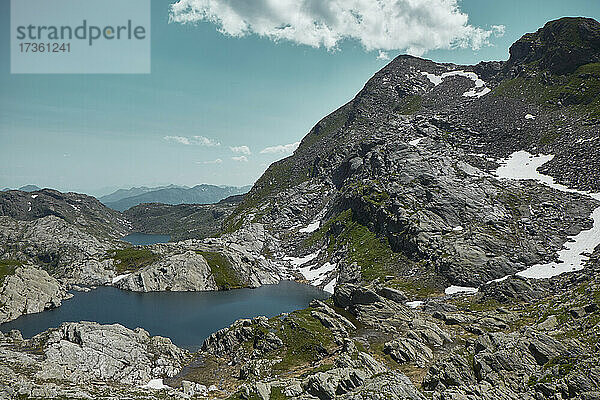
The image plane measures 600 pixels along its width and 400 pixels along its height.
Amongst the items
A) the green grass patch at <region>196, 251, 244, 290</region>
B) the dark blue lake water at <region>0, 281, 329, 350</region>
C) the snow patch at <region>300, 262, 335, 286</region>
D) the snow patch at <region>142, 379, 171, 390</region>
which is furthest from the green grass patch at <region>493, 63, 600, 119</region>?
the snow patch at <region>142, 379, 171, 390</region>

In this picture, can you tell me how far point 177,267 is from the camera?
151 metres

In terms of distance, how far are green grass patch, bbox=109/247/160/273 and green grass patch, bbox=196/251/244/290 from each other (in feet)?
113

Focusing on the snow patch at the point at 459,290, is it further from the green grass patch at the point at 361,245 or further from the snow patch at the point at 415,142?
the snow patch at the point at 415,142

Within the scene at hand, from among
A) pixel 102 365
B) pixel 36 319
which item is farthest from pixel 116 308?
pixel 102 365

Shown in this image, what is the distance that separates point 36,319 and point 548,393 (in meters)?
134

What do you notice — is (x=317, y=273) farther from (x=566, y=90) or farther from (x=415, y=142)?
(x=566, y=90)

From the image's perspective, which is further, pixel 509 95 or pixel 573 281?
pixel 509 95

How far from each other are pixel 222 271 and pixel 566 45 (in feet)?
685

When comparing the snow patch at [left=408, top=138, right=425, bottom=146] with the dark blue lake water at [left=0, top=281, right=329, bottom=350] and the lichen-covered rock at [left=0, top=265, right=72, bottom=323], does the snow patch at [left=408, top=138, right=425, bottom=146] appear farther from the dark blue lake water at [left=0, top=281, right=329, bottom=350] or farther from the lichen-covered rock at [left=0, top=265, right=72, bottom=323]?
the lichen-covered rock at [left=0, top=265, right=72, bottom=323]

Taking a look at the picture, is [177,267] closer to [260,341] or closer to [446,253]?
[260,341]

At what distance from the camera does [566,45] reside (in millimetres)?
168875

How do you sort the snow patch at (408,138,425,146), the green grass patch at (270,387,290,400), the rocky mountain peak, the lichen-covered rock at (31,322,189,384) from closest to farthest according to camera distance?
the green grass patch at (270,387,290,400), the lichen-covered rock at (31,322,189,384), the rocky mountain peak, the snow patch at (408,138,425,146)

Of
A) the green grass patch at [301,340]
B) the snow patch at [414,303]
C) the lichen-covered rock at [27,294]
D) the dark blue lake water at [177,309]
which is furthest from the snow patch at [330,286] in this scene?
the lichen-covered rock at [27,294]

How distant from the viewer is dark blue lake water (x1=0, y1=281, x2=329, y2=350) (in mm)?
94438
